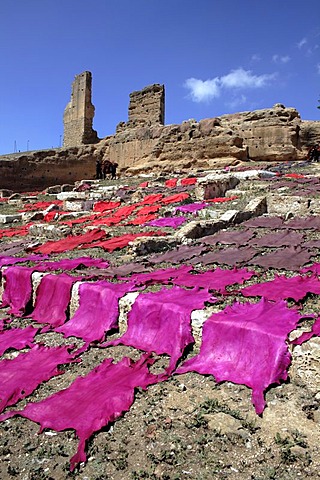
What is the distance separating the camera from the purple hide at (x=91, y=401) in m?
2.11

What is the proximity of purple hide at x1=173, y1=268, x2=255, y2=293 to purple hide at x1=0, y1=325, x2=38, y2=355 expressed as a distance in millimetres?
1528

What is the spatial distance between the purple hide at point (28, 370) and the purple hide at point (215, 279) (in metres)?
1.33

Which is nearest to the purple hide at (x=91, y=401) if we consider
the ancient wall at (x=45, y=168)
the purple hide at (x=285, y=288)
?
the purple hide at (x=285, y=288)

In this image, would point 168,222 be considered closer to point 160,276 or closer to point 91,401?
point 160,276

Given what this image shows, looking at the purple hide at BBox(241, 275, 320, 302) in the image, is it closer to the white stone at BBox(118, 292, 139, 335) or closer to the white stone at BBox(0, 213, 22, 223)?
the white stone at BBox(118, 292, 139, 335)

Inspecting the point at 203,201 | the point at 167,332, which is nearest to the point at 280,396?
the point at 167,332

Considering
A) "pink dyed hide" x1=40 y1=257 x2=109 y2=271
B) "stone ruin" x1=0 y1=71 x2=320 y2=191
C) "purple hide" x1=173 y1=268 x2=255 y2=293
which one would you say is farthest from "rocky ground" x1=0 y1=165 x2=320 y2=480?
"stone ruin" x1=0 y1=71 x2=320 y2=191

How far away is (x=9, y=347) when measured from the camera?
335 centimetres

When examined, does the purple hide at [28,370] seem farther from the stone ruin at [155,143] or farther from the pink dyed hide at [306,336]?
the stone ruin at [155,143]

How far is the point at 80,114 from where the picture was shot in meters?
23.5

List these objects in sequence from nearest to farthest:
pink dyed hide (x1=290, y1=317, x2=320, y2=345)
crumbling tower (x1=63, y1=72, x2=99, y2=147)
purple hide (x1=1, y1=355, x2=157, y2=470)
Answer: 1. purple hide (x1=1, y1=355, x2=157, y2=470)
2. pink dyed hide (x1=290, y1=317, x2=320, y2=345)
3. crumbling tower (x1=63, y1=72, x2=99, y2=147)

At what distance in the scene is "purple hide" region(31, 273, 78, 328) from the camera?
397 cm

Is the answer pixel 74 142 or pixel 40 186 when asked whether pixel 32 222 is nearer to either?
pixel 40 186

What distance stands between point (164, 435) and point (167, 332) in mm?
996
